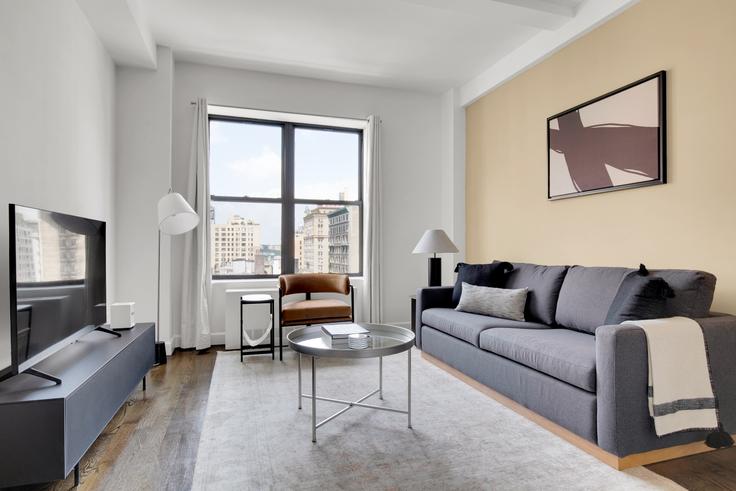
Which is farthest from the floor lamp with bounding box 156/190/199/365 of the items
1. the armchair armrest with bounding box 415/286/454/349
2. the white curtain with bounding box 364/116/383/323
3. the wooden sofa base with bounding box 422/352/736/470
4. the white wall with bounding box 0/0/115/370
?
the wooden sofa base with bounding box 422/352/736/470

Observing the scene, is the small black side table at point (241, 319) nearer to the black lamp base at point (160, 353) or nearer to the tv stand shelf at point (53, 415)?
the black lamp base at point (160, 353)

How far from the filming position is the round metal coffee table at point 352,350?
93.2 inches

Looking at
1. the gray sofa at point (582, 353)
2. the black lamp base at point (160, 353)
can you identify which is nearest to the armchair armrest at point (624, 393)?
the gray sofa at point (582, 353)

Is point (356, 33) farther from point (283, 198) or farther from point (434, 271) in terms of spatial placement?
point (434, 271)

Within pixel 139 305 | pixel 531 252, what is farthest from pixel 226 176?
pixel 531 252

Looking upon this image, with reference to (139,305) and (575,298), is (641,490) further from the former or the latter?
(139,305)

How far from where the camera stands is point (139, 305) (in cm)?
418

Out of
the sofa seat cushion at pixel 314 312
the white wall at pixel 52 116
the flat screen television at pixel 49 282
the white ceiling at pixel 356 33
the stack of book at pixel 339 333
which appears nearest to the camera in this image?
the flat screen television at pixel 49 282

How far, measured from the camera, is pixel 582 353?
7.61 feet

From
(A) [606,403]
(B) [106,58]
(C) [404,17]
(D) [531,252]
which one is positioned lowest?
(A) [606,403]

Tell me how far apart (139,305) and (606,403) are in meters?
3.95

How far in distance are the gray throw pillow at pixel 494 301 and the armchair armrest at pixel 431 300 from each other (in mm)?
278

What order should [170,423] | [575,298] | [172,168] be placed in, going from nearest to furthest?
[170,423] → [575,298] → [172,168]

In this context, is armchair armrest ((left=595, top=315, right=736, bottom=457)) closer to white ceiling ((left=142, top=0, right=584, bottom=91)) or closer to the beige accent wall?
the beige accent wall
